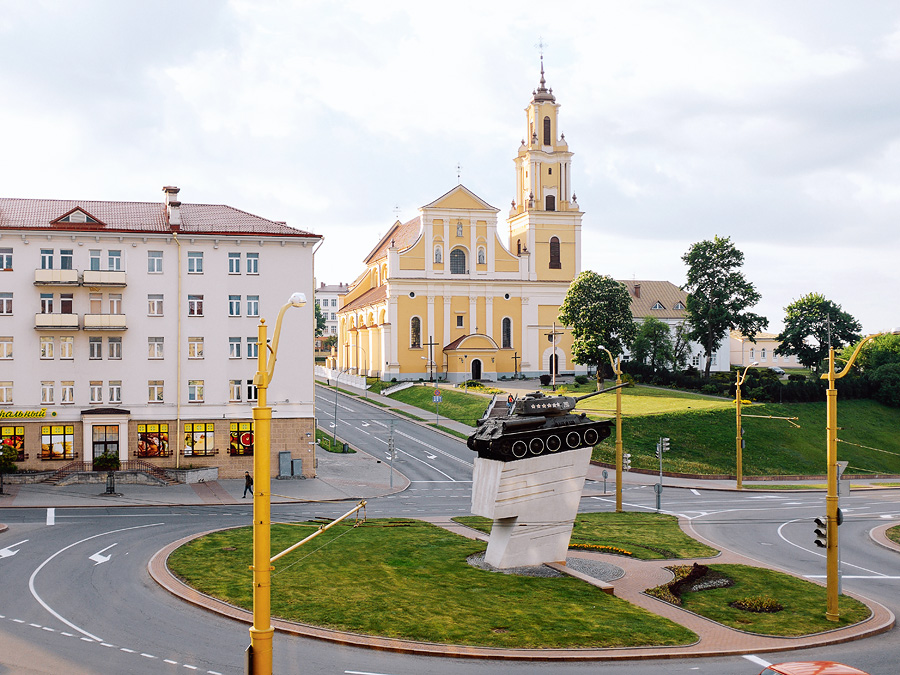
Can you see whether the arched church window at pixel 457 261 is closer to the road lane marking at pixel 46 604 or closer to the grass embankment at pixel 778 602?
the road lane marking at pixel 46 604

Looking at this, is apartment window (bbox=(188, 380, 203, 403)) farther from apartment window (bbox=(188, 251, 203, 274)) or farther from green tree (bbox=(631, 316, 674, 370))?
green tree (bbox=(631, 316, 674, 370))

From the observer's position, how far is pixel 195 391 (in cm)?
5409

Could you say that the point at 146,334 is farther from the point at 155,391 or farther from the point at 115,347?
the point at 155,391

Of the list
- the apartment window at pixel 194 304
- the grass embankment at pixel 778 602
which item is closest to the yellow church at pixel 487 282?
the apartment window at pixel 194 304

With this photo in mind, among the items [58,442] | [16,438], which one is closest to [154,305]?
[58,442]

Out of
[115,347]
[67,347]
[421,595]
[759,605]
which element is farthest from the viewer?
[115,347]

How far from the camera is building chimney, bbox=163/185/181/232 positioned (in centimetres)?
5409

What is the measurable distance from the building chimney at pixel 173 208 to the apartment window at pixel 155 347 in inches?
287

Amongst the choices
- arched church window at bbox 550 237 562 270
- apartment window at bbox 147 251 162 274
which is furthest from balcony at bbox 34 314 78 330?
arched church window at bbox 550 237 562 270

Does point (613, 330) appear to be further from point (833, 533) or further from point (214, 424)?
point (833, 533)

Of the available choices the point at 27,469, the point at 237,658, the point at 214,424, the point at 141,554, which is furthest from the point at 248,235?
the point at 237,658

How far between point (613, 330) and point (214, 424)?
50.6 m

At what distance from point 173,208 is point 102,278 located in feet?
21.4

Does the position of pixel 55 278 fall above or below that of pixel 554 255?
below
